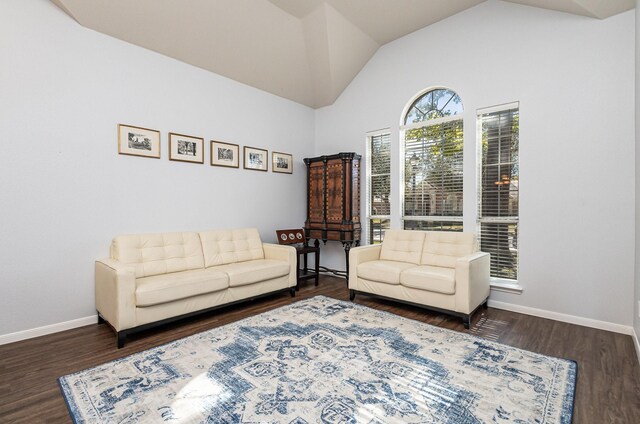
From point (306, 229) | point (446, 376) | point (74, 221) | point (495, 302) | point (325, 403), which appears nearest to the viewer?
point (325, 403)

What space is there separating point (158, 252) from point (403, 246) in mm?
2995

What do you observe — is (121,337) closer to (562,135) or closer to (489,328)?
(489,328)

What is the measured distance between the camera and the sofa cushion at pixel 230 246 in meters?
3.92

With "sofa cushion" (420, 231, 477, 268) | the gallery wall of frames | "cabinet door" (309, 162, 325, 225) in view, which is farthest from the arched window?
the gallery wall of frames

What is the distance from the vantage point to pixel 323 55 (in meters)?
4.61

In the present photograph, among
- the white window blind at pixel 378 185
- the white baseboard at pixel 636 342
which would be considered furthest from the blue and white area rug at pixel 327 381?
the white window blind at pixel 378 185

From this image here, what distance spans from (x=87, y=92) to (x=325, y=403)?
3.66m

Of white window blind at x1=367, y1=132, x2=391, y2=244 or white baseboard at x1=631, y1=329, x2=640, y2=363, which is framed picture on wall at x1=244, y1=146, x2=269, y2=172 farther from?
white baseboard at x1=631, y1=329, x2=640, y2=363

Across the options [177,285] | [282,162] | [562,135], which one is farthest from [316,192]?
[562,135]

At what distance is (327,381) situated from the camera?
2.09 meters

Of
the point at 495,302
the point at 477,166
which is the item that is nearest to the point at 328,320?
the point at 495,302

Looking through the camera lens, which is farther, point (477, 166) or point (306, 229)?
point (306, 229)

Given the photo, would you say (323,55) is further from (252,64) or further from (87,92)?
(87,92)

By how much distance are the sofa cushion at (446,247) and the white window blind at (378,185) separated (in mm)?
1063
